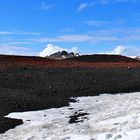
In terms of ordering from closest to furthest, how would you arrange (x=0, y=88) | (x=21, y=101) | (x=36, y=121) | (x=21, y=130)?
(x=21, y=130) < (x=36, y=121) < (x=21, y=101) < (x=0, y=88)

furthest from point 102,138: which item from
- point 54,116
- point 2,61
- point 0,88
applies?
point 2,61

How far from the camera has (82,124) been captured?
1806 cm

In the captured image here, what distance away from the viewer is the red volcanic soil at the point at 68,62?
41.6m

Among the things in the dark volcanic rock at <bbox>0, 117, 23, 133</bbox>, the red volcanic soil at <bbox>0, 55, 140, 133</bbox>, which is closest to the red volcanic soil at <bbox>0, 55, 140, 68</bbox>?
the red volcanic soil at <bbox>0, 55, 140, 133</bbox>

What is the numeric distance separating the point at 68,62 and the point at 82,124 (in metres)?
27.7

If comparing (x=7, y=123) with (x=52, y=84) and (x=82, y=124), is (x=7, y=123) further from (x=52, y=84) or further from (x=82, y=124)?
(x=52, y=84)

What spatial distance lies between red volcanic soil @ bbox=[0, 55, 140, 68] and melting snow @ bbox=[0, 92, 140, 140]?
1707 centimetres

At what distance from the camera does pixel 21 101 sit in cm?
2530

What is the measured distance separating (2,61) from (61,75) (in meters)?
10.6

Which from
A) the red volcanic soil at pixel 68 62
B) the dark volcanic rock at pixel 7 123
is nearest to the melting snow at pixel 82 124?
the dark volcanic rock at pixel 7 123

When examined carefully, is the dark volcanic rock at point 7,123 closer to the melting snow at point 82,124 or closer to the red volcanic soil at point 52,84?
the red volcanic soil at point 52,84

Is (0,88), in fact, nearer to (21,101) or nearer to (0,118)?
(21,101)

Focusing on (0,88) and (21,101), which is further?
(0,88)

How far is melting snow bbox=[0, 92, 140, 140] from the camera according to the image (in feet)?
50.0
